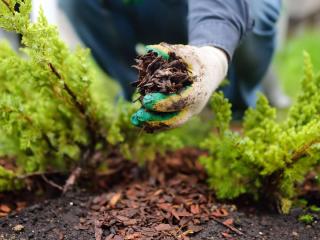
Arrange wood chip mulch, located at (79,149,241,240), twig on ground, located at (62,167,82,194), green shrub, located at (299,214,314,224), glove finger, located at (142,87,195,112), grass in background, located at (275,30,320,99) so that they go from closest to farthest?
glove finger, located at (142,87,195,112) → wood chip mulch, located at (79,149,241,240) → green shrub, located at (299,214,314,224) → twig on ground, located at (62,167,82,194) → grass in background, located at (275,30,320,99)

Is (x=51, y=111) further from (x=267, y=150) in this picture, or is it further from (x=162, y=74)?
(x=267, y=150)

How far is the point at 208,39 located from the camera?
4.89 feet

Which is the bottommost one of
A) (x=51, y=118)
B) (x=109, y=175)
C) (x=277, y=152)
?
(x=277, y=152)

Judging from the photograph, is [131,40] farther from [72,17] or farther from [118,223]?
[118,223]

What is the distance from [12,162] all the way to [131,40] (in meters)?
1.08

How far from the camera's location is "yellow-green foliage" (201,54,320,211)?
56.3 inches

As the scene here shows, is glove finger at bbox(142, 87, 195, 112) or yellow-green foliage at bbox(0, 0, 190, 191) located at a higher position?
yellow-green foliage at bbox(0, 0, 190, 191)

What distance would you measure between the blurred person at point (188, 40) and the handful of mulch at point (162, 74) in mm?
20

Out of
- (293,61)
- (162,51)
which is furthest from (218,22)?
(293,61)

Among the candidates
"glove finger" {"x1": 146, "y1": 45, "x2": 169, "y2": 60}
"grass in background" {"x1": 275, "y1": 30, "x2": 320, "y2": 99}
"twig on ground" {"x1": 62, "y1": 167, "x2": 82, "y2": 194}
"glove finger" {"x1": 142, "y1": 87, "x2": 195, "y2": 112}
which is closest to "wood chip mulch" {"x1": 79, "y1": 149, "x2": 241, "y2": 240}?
"twig on ground" {"x1": 62, "y1": 167, "x2": 82, "y2": 194}

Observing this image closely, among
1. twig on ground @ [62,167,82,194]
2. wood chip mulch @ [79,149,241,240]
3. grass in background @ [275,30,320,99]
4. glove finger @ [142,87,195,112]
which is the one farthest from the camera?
grass in background @ [275,30,320,99]

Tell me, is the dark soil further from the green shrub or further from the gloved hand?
the gloved hand

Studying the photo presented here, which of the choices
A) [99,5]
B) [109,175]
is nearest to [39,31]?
[109,175]

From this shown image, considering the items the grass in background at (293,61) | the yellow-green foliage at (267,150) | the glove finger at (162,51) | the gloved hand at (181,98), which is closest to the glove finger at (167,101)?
the gloved hand at (181,98)
